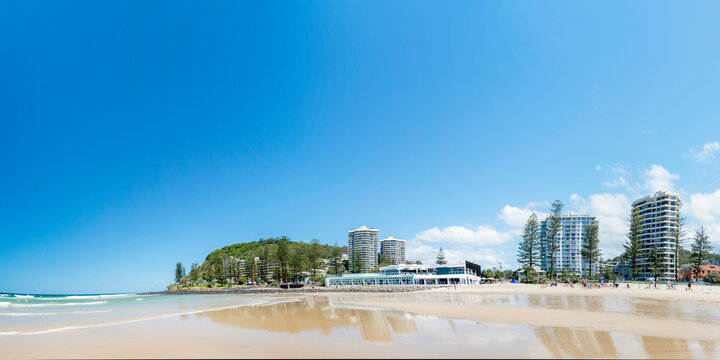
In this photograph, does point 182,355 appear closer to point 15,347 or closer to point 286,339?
point 286,339

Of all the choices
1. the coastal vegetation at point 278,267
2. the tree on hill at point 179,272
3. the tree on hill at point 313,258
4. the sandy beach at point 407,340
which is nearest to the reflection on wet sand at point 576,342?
the sandy beach at point 407,340

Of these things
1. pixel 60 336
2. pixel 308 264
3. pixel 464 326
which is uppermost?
pixel 464 326

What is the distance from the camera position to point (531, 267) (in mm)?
57469

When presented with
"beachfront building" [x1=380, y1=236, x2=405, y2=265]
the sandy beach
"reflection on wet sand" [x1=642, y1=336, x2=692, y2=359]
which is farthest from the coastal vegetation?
"reflection on wet sand" [x1=642, y1=336, x2=692, y2=359]

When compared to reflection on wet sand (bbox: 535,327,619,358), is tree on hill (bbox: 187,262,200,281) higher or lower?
lower

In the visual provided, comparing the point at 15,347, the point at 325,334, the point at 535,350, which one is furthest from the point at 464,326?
the point at 15,347

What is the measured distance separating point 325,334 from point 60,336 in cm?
1164

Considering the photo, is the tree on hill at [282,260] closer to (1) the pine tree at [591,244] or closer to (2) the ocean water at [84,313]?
(2) the ocean water at [84,313]

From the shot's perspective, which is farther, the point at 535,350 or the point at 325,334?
the point at 325,334

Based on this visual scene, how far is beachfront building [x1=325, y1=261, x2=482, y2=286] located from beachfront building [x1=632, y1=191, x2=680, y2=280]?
33.4 metres

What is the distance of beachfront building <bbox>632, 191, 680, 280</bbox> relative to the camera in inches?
2598

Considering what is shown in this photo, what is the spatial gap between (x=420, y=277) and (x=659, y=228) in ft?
166

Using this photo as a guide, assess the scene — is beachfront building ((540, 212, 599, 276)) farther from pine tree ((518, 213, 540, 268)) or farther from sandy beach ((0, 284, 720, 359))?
sandy beach ((0, 284, 720, 359))

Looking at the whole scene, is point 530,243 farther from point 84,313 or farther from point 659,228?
point 84,313
